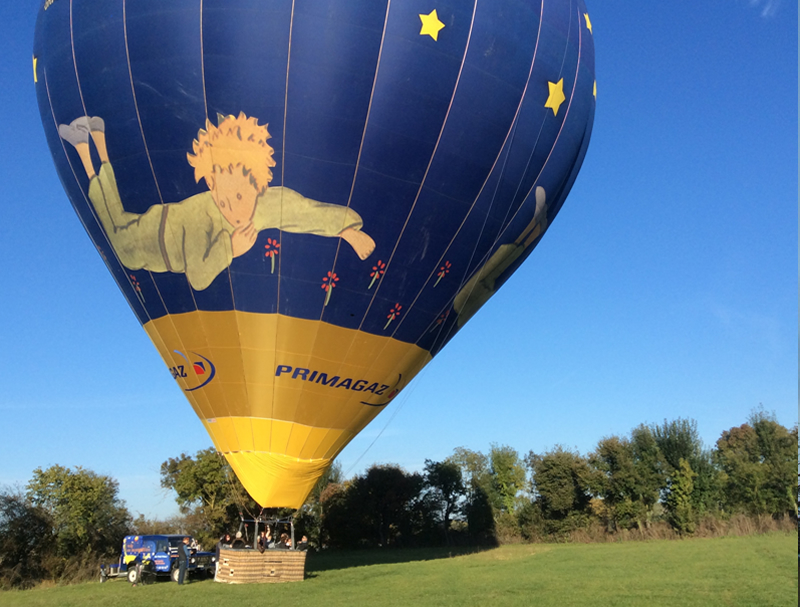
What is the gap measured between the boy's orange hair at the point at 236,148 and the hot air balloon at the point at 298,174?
0.04 metres

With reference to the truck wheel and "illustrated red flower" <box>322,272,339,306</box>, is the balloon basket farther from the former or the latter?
"illustrated red flower" <box>322,272,339,306</box>

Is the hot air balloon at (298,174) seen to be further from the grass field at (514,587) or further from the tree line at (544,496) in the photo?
the tree line at (544,496)

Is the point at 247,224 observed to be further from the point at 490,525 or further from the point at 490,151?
the point at 490,525

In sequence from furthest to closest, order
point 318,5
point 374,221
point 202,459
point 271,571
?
point 202,459 → point 271,571 → point 374,221 → point 318,5

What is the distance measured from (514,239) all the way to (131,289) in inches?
321

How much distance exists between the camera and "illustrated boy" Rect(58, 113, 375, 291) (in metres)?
12.2

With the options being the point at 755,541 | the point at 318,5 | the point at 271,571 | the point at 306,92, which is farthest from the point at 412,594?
the point at 755,541

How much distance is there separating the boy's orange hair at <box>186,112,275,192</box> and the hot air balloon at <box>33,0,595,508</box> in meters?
0.04

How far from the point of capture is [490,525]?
3528 cm

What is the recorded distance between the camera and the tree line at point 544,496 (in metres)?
27.9

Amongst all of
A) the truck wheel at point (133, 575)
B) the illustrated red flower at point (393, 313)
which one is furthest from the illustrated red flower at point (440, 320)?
the truck wheel at point (133, 575)

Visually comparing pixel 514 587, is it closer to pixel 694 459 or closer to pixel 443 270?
pixel 443 270

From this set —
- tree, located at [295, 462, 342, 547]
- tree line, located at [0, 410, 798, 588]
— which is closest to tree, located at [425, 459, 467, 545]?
tree line, located at [0, 410, 798, 588]

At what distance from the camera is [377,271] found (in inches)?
512
